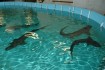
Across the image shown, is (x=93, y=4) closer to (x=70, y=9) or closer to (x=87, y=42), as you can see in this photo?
(x=70, y=9)

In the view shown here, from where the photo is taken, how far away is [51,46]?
7.14m

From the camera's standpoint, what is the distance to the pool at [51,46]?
5793 millimetres

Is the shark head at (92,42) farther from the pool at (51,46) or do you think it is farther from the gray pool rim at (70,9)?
the gray pool rim at (70,9)

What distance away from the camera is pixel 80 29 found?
8594 millimetres

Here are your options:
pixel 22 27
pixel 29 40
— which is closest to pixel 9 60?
pixel 29 40

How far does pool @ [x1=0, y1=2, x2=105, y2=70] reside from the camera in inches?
228

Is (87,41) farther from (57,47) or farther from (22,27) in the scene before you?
(22,27)

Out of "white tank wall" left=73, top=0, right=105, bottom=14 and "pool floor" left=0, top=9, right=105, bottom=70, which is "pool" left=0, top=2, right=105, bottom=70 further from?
"white tank wall" left=73, top=0, right=105, bottom=14

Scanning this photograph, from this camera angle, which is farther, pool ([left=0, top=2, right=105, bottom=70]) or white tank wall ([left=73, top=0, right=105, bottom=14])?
white tank wall ([left=73, top=0, right=105, bottom=14])

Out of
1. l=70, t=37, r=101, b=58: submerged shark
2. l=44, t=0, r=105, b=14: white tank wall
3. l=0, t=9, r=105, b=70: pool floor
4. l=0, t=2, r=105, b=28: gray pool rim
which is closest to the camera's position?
l=0, t=9, r=105, b=70: pool floor

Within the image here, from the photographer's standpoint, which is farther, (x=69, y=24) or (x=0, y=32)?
(x=69, y=24)

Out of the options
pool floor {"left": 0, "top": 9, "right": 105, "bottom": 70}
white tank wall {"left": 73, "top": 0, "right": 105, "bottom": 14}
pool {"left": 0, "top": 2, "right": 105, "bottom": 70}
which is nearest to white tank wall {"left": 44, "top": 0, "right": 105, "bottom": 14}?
white tank wall {"left": 73, "top": 0, "right": 105, "bottom": 14}

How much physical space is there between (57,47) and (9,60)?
6.32 feet

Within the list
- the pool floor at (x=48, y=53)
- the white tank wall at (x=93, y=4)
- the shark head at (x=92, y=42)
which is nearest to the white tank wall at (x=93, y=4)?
the white tank wall at (x=93, y=4)
